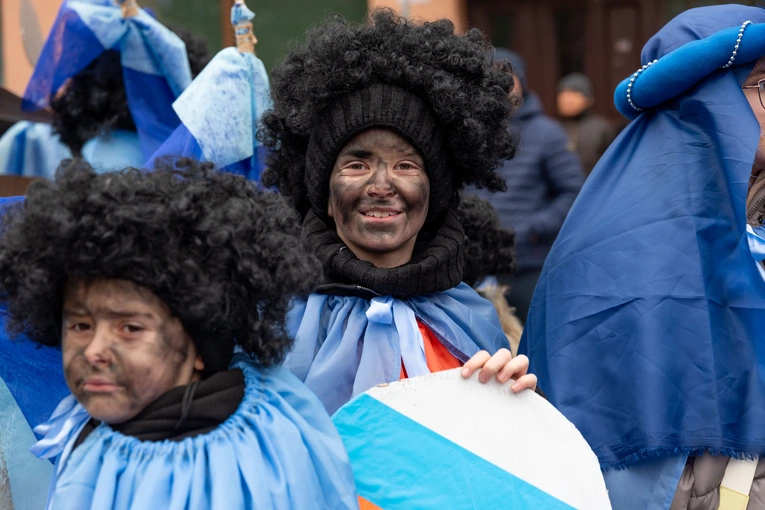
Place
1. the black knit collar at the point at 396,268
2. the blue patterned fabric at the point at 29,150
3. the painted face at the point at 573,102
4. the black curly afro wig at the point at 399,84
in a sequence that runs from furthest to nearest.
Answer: the painted face at the point at 573,102
the blue patterned fabric at the point at 29,150
the black curly afro wig at the point at 399,84
the black knit collar at the point at 396,268

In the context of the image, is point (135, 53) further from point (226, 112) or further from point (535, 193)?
point (535, 193)

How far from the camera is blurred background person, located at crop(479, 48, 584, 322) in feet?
19.4

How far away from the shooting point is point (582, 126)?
7.36 metres

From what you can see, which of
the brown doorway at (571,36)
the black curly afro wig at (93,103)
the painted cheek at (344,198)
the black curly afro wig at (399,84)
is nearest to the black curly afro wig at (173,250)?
the painted cheek at (344,198)

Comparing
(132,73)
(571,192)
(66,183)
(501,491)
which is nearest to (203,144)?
(132,73)

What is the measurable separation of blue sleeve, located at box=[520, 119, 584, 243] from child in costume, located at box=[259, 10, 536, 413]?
115 inches

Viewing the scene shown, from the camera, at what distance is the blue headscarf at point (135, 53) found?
406cm

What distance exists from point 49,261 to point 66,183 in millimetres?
163

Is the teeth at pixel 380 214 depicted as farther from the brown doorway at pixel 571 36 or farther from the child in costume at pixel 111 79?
the brown doorway at pixel 571 36

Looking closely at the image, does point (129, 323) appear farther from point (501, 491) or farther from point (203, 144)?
point (203, 144)

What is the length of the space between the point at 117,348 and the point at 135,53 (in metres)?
2.41

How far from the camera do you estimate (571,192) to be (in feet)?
19.6

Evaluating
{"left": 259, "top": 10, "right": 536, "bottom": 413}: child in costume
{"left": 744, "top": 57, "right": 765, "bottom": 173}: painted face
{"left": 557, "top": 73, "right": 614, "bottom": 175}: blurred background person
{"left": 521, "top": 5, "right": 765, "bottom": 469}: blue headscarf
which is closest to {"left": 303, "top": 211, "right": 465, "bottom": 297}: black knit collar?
{"left": 259, "top": 10, "right": 536, "bottom": 413}: child in costume

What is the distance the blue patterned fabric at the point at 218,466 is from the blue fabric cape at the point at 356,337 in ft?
1.69
